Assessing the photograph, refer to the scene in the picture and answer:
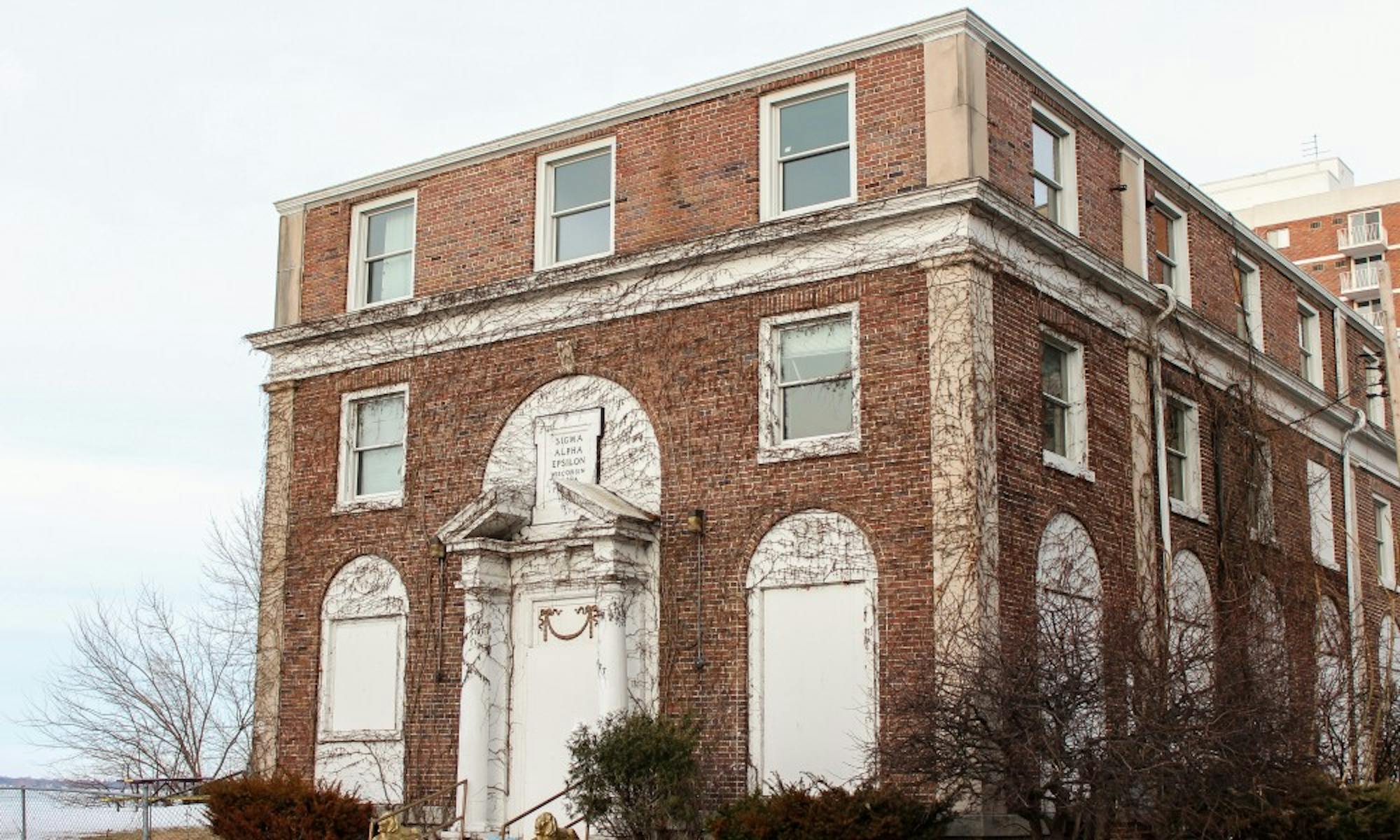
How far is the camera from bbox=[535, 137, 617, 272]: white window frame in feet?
71.2

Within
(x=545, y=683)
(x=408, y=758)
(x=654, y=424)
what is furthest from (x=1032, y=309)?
(x=408, y=758)

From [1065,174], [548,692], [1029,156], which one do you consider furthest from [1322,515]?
[548,692]

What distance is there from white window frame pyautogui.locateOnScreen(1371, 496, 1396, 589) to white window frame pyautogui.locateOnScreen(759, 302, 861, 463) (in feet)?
50.6

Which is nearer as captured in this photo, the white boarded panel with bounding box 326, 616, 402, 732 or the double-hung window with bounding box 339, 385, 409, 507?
the white boarded panel with bounding box 326, 616, 402, 732

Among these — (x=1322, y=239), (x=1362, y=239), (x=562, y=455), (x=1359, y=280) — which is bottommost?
(x=562, y=455)

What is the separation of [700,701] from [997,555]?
157 inches

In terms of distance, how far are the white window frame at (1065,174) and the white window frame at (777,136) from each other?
2.60 m

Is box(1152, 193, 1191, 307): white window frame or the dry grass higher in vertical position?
box(1152, 193, 1191, 307): white window frame

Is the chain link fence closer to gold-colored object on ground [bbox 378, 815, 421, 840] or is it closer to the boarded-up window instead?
gold-colored object on ground [bbox 378, 815, 421, 840]

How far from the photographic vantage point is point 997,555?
17844 mm

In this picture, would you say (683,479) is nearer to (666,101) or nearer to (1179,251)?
(666,101)

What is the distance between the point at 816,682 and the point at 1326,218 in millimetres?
58161

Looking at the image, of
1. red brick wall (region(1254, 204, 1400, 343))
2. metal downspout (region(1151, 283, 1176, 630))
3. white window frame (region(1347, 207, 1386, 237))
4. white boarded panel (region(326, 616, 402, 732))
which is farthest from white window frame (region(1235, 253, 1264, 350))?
white window frame (region(1347, 207, 1386, 237))

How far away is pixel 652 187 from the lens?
2123cm
